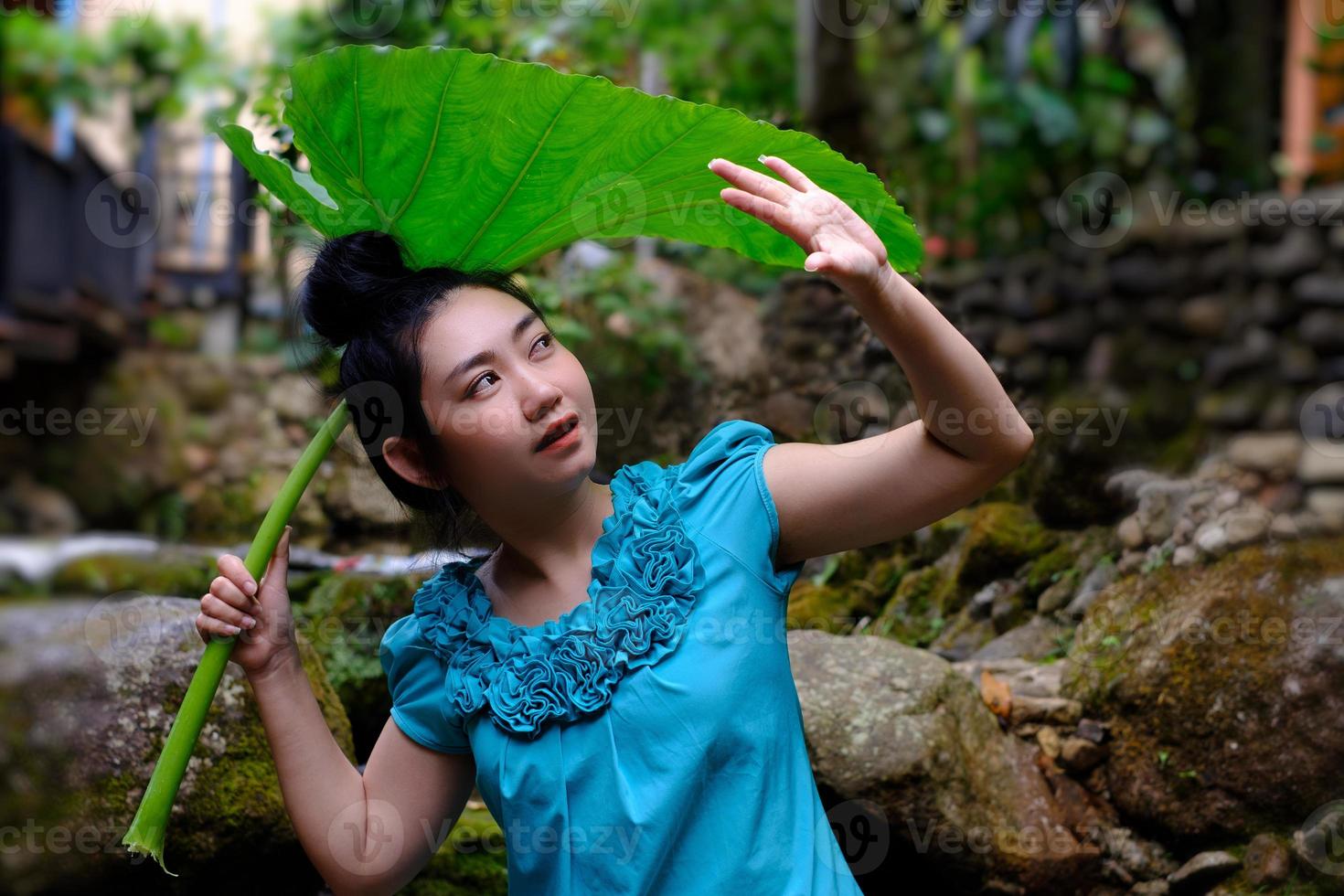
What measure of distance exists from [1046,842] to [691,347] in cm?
175

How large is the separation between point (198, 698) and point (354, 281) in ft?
1.76

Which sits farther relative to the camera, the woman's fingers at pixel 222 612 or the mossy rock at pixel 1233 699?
the mossy rock at pixel 1233 699

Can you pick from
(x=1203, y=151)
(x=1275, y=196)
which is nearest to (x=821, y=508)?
(x=1275, y=196)

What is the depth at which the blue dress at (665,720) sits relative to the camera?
133 cm

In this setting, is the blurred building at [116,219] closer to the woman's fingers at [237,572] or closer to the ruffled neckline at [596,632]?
the woman's fingers at [237,572]

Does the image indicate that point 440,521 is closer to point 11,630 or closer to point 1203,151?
point 11,630

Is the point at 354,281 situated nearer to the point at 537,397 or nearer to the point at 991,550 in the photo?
the point at 537,397

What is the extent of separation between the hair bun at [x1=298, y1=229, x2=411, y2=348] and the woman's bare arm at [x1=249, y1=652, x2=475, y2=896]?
0.44m

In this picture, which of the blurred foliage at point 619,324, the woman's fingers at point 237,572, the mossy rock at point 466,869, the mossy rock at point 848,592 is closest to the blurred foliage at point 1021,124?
the blurred foliage at point 619,324

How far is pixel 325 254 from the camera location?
1.49 metres

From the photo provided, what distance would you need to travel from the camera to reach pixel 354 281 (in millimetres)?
1472

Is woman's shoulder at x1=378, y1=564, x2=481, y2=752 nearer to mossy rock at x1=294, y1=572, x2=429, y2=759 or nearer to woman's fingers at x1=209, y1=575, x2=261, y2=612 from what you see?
woman's fingers at x1=209, y1=575, x2=261, y2=612

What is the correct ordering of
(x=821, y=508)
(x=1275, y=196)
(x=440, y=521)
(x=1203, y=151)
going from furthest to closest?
(x=1203, y=151) → (x=1275, y=196) → (x=440, y=521) → (x=821, y=508)

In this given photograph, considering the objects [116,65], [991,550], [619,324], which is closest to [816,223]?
[991,550]
